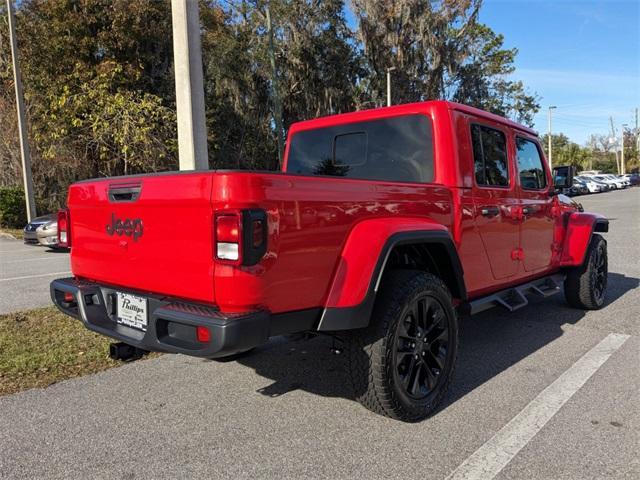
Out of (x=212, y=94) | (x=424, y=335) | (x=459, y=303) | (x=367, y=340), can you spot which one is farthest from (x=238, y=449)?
(x=212, y=94)

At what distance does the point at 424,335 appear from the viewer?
332cm

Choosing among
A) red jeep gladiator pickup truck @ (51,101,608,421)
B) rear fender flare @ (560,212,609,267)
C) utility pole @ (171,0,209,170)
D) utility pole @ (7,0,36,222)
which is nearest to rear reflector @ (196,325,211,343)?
red jeep gladiator pickup truck @ (51,101,608,421)

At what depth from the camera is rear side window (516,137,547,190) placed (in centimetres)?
485

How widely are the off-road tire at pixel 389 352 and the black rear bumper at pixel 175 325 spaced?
70cm

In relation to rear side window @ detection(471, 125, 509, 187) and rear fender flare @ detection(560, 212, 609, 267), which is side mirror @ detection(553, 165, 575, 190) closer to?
rear fender flare @ detection(560, 212, 609, 267)

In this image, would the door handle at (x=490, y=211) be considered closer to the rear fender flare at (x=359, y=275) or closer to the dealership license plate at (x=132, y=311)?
the rear fender flare at (x=359, y=275)

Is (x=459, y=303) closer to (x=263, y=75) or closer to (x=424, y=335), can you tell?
(x=424, y=335)

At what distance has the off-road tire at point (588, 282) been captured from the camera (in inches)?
223

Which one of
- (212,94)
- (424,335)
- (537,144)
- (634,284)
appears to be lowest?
(634,284)

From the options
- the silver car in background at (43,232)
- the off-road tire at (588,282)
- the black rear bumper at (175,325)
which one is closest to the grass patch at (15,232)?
the silver car in background at (43,232)

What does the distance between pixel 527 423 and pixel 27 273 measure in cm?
863

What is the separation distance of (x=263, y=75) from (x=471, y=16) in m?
13.5

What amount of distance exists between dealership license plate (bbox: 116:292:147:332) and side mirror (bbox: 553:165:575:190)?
453cm

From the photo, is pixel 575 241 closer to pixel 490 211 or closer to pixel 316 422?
pixel 490 211
